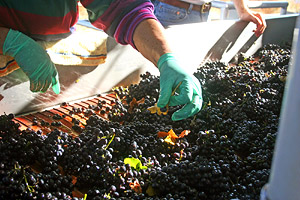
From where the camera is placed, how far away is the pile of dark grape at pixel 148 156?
4.01 ft

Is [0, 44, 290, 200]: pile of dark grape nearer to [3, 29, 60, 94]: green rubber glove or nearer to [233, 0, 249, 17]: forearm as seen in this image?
[3, 29, 60, 94]: green rubber glove

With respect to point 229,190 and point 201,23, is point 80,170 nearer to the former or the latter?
point 229,190

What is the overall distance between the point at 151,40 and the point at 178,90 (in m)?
0.32

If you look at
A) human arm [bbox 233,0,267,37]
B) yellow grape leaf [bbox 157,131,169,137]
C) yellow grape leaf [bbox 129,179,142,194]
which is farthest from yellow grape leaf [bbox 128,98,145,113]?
human arm [bbox 233,0,267,37]

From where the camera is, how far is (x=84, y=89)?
2.19m

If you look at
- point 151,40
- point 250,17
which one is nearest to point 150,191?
point 151,40

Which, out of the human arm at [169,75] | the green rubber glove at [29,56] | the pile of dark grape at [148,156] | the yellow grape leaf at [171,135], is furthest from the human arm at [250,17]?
the green rubber glove at [29,56]

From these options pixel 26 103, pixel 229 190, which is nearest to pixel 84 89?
pixel 26 103

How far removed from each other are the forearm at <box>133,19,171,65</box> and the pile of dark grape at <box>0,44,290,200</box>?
40 cm

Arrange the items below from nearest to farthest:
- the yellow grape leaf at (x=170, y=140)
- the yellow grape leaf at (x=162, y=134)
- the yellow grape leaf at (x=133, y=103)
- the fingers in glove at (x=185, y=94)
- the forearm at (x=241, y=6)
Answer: the fingers in glove at (x=185, y=94)
the yellow grape leaf at (x=170, y=140)
the yellow grape leaf at (x=162, y=134)
the yellow grape leaf at (x=133, y=103)
the forearm at (x=241, y=6)

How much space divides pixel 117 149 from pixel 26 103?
80 centimetres

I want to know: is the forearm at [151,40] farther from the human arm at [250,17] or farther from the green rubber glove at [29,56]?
the human arm at [250,17]

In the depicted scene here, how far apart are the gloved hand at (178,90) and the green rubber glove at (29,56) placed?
0.62 meters

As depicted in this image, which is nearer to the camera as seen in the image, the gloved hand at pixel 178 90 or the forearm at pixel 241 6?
the gloved hand at pixel 178 90
